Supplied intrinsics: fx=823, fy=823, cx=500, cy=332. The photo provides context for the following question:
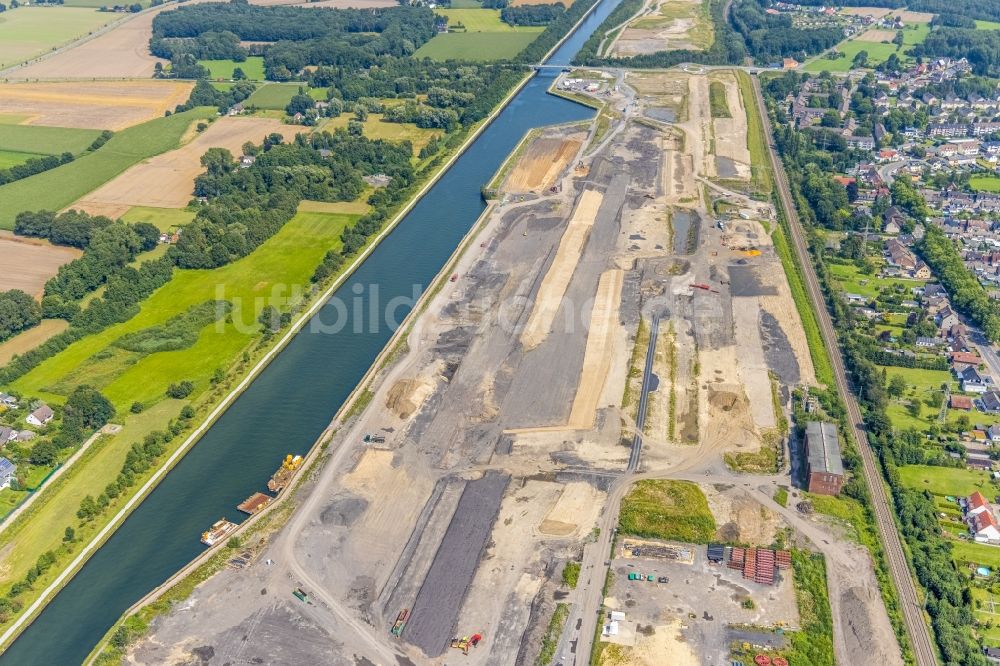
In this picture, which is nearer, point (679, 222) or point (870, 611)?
point (870, 611)

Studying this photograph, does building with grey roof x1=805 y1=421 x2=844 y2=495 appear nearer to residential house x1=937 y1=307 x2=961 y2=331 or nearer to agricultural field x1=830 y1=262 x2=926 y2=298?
residential house x1=937 y1=307 x2=961 y2=331

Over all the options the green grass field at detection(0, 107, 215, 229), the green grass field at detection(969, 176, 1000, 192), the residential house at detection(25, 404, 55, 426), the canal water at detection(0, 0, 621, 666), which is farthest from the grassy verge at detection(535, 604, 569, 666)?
the green grass field at detection(969, 176, 1000, 192)

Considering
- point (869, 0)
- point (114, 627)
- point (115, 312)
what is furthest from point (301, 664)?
point (869, 0)

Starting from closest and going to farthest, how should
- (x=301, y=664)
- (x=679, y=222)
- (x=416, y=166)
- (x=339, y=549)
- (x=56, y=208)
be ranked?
(x=301, y=664)
(x=339, y=549)
(x=679, y=222)
(x=56, y=208)
(x=416, y=166)

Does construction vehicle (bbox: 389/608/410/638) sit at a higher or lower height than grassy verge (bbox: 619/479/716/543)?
lower

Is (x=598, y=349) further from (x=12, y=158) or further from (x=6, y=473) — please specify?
(x=12, y=158)

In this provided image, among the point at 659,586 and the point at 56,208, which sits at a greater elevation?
the point at 56,208

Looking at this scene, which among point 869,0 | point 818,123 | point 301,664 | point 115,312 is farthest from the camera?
point 869,0

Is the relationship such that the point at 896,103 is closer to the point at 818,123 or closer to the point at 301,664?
the point at 818,123
